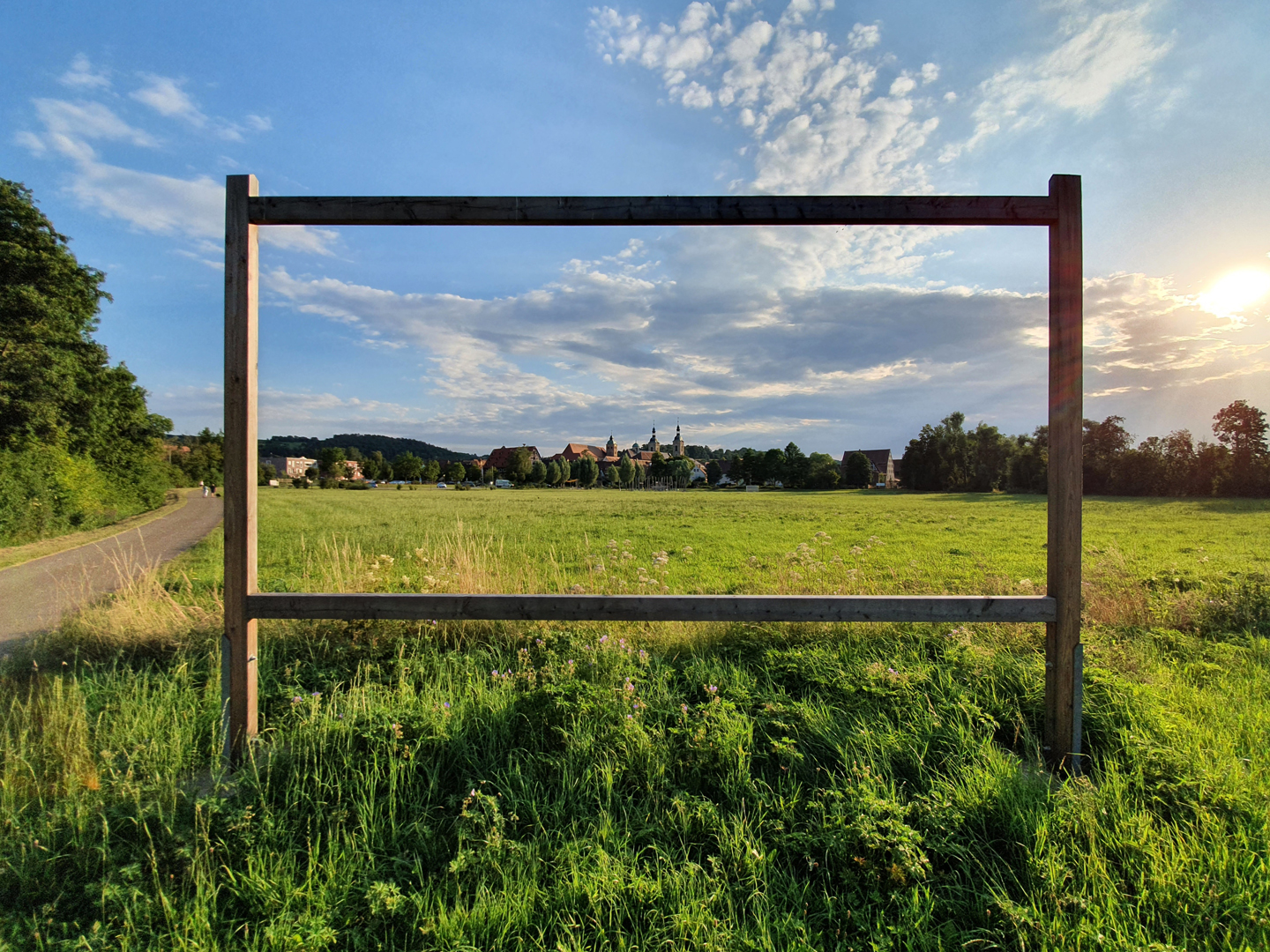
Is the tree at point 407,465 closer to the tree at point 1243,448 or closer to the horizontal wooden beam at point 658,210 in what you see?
the horizontal wooden beam at point 658,210

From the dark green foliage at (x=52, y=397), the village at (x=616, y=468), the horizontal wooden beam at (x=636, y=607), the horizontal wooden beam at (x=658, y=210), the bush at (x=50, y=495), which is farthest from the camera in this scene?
the dark green foliage at (x=52, y=397)

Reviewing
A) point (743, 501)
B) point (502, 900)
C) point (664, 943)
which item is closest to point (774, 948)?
point (664, 943)

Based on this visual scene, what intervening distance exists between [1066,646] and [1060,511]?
806mm

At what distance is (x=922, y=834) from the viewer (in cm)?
236

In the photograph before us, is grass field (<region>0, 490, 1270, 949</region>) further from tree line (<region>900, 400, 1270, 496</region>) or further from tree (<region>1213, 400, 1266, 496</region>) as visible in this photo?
tree (<region>1213, 400, 1266, 496</region>)

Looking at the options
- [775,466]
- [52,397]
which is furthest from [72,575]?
[775,466]

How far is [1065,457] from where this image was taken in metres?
3.21

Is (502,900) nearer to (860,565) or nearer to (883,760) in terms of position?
(883,760)

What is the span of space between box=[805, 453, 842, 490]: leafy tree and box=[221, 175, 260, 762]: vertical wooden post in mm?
37584

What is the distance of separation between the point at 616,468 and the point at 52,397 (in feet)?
83.3

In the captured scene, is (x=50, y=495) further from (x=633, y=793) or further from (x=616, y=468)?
(x=633, y=793)

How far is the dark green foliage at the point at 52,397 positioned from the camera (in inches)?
670

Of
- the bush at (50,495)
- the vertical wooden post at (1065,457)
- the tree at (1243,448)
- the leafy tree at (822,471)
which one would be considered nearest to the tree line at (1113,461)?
the tree at (1243,448)

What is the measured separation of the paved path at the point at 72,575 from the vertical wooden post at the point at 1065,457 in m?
8.30
